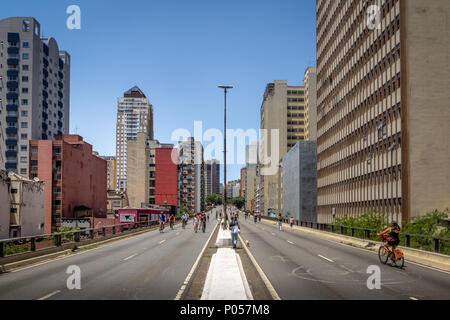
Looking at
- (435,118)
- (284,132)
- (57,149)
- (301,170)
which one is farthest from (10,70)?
(435,118)

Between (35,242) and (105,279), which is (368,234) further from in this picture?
(35,242)

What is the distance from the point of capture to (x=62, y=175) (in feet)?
333

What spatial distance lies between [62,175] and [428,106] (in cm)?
8309

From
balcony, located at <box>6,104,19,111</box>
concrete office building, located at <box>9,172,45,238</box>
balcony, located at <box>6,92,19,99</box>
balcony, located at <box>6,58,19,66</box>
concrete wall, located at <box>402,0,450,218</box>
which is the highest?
balcony, located at <box>6,58,19,66</box>

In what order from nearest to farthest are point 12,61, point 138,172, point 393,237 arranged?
1. point 393,237
2. point 12,61
3. point 138,172

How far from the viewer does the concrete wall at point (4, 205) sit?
2312 inches

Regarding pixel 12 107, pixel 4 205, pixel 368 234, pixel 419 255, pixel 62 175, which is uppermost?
pixel 12 107

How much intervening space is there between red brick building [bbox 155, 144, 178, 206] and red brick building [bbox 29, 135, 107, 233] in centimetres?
3304

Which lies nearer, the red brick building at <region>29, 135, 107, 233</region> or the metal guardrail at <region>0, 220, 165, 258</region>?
the metal guardrail at <region>0, 220, 165, 258</region>

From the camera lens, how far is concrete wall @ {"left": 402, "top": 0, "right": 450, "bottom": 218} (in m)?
43.9

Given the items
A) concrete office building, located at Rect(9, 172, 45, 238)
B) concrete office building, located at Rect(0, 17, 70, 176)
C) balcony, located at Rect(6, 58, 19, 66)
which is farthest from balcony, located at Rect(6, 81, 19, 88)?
concrete office building, located at Rect(9, 172, 45, 238)

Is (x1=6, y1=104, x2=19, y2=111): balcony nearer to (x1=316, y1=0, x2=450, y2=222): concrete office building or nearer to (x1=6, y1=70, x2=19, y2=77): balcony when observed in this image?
(x1=6, y1=70, x2=19, y2=77): balcony

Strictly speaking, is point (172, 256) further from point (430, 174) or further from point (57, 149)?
point (57, 149)

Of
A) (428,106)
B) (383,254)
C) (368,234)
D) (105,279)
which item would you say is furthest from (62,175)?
(383,254)
